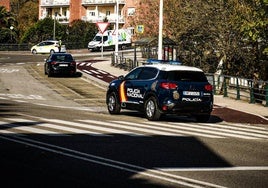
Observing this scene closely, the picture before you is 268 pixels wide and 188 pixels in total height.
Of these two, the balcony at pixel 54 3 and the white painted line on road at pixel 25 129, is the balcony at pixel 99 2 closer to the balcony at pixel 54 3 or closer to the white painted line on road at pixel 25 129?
the balcony at pixel 54 3

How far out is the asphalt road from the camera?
8305 millimetres

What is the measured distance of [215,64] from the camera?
121 ft

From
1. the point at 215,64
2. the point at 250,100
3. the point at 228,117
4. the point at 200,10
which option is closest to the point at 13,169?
the point at 228,117

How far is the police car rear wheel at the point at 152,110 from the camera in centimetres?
1712

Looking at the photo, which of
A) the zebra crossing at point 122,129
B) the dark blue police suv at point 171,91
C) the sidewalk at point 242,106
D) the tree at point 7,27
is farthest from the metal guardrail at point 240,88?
the tree at point 7,27

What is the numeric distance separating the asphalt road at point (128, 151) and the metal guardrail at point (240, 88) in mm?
6061

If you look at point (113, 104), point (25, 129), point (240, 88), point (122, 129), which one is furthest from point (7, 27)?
point (25, 129)

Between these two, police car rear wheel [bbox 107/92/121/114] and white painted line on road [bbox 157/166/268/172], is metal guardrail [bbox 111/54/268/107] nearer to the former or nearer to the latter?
police car rear wheel [bbox 107/92/121/114]

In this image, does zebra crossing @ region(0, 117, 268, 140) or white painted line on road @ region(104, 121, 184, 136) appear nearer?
zebra crossing @ region(0, 117, 268, 140)

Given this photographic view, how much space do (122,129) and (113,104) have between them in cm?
493

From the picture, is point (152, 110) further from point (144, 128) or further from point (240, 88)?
point (240, 88)

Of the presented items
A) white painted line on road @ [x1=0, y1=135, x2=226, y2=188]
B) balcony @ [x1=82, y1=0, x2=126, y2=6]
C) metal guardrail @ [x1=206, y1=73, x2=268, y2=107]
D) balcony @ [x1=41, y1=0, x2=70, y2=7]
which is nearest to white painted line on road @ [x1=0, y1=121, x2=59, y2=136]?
white painted line on road @ [x1=0, y1=135, x2=226, y2=188]

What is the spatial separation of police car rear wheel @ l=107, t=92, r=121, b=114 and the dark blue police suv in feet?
3.09

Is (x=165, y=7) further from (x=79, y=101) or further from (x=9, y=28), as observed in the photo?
(x=9, y=28)
